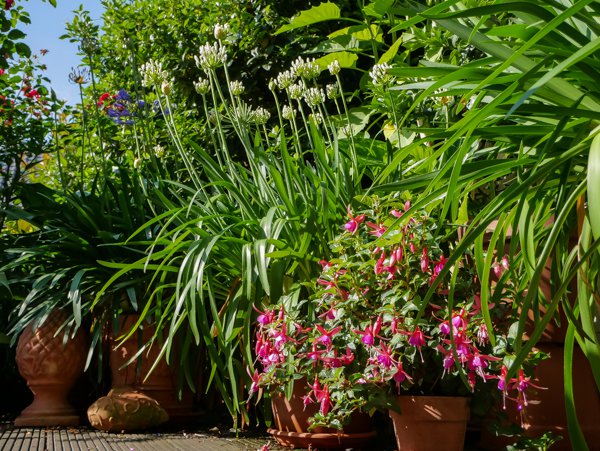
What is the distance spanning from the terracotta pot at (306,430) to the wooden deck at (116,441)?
3.4 inches

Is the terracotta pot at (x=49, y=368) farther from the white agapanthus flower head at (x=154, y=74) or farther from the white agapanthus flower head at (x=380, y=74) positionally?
the white agapanthus flower head at (x=380, y=74)

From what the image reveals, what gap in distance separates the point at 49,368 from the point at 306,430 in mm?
1330

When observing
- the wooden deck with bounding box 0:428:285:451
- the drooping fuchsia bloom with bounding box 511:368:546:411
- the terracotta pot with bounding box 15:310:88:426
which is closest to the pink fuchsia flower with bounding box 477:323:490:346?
the drooping fuchsia bloom with bounding box 511:368:546:411

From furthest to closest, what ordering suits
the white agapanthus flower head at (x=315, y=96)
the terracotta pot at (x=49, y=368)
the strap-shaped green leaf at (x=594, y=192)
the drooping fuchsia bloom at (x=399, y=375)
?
the terracotta pot at (x=49, y=368)
the white agapanthus flower head at (x=315, y=96)
the drooping fuchsia bloom at (x=399, y=375)
the strap-shaped green leaf at (x=594, y=192)

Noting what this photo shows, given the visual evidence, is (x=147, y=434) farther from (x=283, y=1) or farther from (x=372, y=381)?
(x=283, y=1)

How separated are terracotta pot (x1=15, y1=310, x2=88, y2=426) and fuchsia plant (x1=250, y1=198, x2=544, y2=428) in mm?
1234

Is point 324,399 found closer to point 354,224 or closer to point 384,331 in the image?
point 384,331

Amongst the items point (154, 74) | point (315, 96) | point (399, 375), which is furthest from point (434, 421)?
point (154, 74)

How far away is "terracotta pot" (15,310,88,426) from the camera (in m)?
3.21

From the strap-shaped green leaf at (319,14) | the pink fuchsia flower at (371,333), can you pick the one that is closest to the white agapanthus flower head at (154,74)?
the strap-shaped green leaf at (319,14)

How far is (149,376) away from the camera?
10.2ft

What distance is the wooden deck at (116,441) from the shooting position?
8.34ft

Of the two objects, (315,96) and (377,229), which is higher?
(315,96)

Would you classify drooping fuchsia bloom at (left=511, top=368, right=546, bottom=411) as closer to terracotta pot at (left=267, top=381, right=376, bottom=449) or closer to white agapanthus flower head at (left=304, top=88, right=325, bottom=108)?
terracotta pot at (left=267, top=381, right=376, bottom=449)
